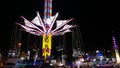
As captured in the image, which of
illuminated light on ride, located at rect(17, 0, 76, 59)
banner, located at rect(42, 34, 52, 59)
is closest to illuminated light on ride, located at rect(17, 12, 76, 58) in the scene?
illuminated light on ride, located at rect(17, 0, 76, 59)

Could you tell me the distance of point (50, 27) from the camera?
48.5 m

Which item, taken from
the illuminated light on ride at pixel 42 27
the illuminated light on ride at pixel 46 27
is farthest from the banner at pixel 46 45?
the illuminated light on ride at pixel 42 27

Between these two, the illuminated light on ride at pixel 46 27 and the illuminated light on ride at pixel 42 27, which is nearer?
the illuminated light on ride at pixel 42 27

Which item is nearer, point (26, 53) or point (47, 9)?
point (47, 9)

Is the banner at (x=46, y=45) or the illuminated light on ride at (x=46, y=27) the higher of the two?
the illuminated light on ride at (x=46, y=27)

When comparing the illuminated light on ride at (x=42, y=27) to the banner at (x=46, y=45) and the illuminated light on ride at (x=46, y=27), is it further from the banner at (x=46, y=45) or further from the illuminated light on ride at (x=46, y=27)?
the banner at (x=46, y=45)

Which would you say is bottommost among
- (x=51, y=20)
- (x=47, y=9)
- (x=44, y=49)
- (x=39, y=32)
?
(x=44, y=49)

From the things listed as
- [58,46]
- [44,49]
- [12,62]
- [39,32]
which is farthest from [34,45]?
[12,62]

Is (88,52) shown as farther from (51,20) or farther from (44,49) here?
(51,20)

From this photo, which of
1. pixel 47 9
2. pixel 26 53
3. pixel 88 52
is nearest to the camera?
A: pixel 47 9

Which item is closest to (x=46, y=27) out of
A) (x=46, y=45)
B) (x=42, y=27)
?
(x=42, y=27)

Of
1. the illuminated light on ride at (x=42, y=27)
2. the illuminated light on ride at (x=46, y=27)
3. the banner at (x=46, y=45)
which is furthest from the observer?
the banner at (x=46, y=45)

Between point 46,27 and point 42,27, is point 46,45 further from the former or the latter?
point 42,27

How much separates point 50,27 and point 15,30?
11216 mm
